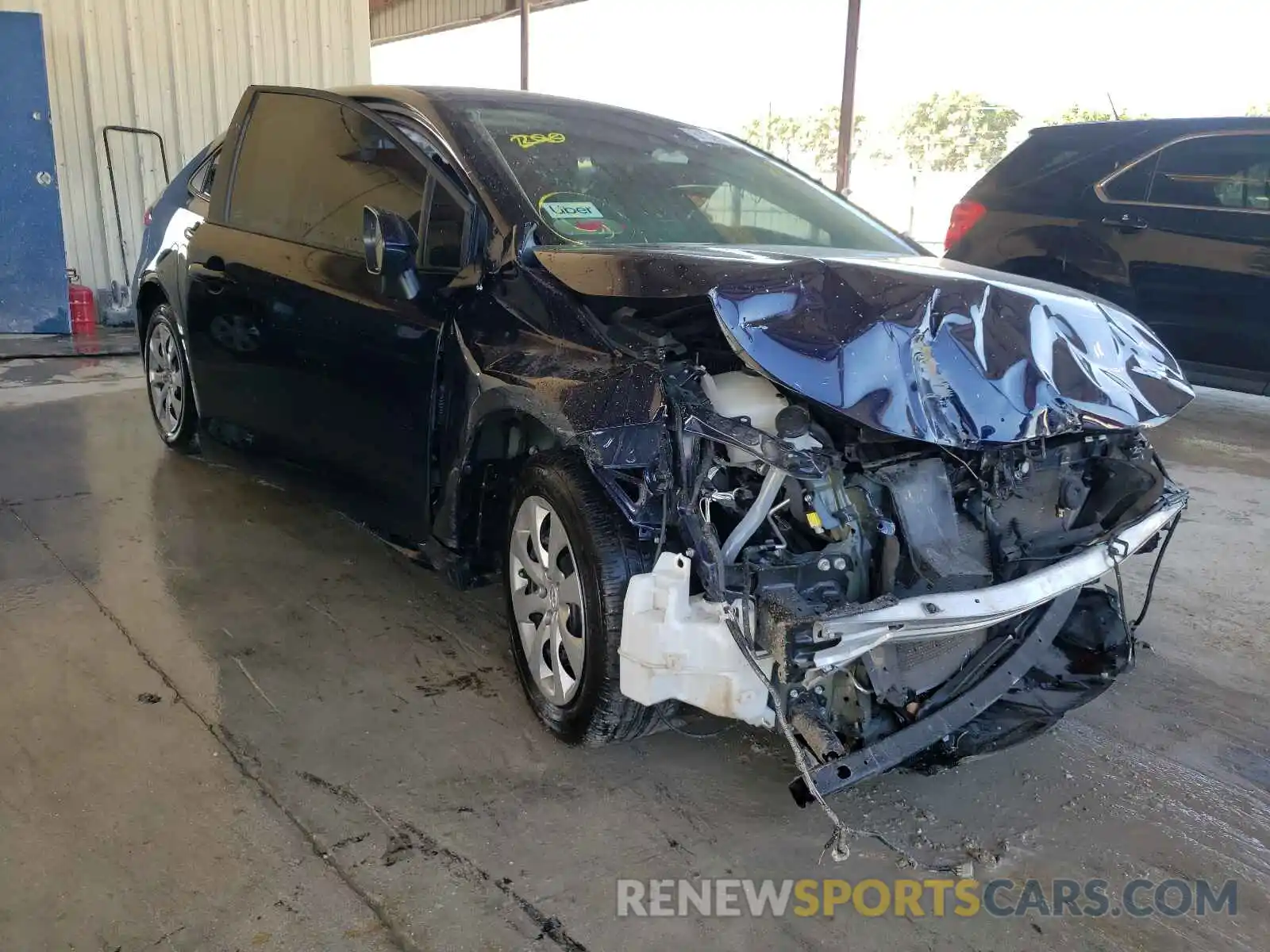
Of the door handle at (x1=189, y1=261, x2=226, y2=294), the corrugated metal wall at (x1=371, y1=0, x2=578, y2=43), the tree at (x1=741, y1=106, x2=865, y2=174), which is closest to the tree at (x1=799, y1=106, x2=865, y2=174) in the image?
the tree at (x1=741, y1=106, x2=865, y2=174)

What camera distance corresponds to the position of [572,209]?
9.39 ft

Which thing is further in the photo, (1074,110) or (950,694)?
(1074,110)

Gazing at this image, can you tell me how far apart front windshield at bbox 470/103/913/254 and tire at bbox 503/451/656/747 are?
705mm

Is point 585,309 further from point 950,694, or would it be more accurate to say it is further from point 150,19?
point 150,19

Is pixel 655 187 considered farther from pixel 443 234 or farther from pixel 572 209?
pixel 443 234

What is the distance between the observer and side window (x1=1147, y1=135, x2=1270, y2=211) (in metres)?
5.66

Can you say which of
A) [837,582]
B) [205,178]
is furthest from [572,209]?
[205,178]

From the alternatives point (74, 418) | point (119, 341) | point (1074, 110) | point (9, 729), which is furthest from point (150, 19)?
point (1074, 110)

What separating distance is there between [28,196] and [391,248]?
7.51m

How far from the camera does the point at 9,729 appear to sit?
2586 millimetres

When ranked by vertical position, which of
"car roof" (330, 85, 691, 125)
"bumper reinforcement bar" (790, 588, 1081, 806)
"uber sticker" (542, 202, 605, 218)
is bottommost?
"bumper reinforcement bar" (790, 588, 1081, 806)

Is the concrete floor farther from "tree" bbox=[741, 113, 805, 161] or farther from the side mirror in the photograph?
"tree" bbox=[741, 113, 805, 161]

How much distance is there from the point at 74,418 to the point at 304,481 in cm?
315

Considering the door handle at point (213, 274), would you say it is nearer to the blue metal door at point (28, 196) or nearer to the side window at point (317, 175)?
the side window at point (317, 175)
